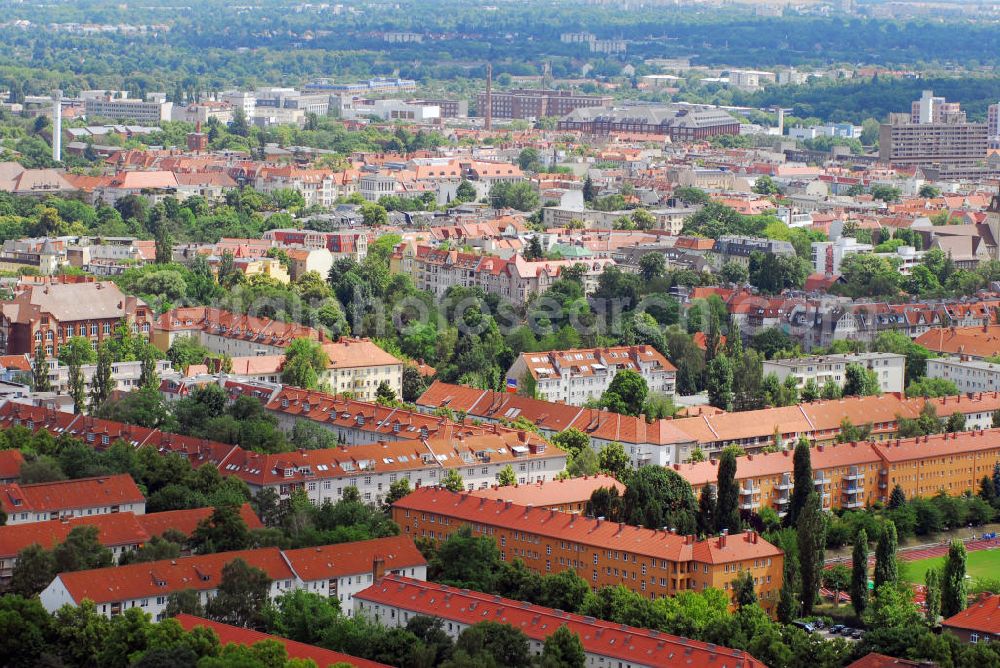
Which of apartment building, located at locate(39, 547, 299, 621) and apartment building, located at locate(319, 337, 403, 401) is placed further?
apartment building, located at locate(319, 337, 403, 401)

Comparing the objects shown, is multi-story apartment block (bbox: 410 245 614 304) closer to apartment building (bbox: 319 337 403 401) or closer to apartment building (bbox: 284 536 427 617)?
apartment building (bbox: 319 337 403 401)

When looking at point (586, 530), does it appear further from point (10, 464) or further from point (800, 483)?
point (10, 464)

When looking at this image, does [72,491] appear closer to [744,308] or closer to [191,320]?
[191,320]

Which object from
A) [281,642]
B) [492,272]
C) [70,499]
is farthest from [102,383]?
[281,642]

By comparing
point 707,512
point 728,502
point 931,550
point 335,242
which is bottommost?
Result: point 931,550

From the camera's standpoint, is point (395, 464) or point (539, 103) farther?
point (539, 103)

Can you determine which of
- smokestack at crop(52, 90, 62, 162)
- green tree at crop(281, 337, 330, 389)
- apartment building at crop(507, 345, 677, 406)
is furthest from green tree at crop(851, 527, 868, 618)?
smokestack at crop(52, 90, 62, 162)

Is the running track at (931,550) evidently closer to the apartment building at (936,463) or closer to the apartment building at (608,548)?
the apartment building at (936,463)
